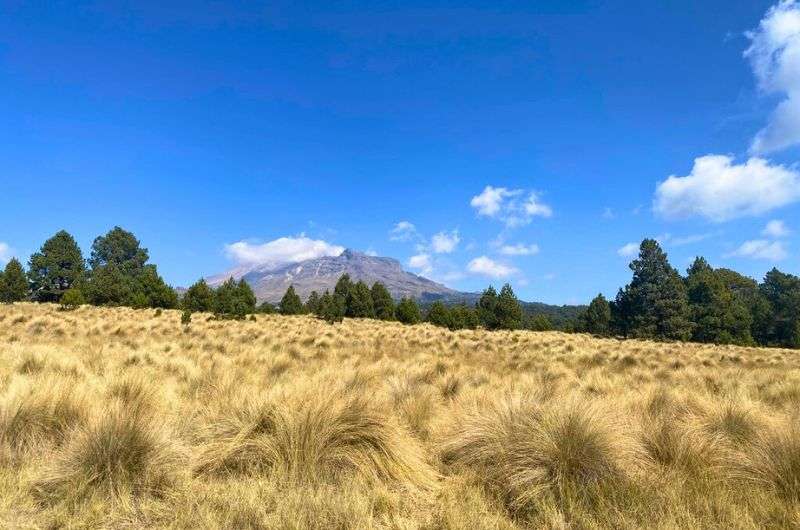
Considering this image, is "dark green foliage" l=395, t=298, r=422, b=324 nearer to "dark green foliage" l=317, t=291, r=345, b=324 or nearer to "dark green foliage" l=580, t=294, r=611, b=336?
"dark green foliage" l=317, t=291, r=345, b=324

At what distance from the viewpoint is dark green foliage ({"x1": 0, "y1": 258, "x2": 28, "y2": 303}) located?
164 ft

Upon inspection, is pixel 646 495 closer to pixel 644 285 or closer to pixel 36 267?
pixel 644 285

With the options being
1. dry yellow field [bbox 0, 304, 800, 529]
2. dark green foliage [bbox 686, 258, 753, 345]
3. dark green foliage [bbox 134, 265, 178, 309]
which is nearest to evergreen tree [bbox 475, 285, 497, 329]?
dark green foliage [bbox 686, 258, 753, 345]

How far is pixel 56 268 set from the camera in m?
64.1

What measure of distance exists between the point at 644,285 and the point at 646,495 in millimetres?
58962

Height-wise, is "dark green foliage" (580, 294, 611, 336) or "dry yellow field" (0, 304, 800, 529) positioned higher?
"dark green foliage" (580, 294, 611, 336)

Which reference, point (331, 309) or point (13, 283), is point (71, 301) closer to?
point (331, 309)

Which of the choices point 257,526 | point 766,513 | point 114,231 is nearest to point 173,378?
point 257,526

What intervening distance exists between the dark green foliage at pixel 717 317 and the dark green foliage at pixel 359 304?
123ft

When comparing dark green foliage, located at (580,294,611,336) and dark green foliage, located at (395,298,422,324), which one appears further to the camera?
dark green foliage, located at (580,294,611,336)

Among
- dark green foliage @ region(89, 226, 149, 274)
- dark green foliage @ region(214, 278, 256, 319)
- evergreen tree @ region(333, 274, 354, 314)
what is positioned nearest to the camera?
dark green foliage @ region(214, 278, 256, 319)

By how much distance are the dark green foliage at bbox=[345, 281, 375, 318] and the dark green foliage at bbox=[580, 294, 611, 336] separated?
3029cm

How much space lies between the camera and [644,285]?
5559cm

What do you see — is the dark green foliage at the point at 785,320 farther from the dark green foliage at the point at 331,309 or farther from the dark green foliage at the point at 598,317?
the dark green foliage at the point at 331,309
